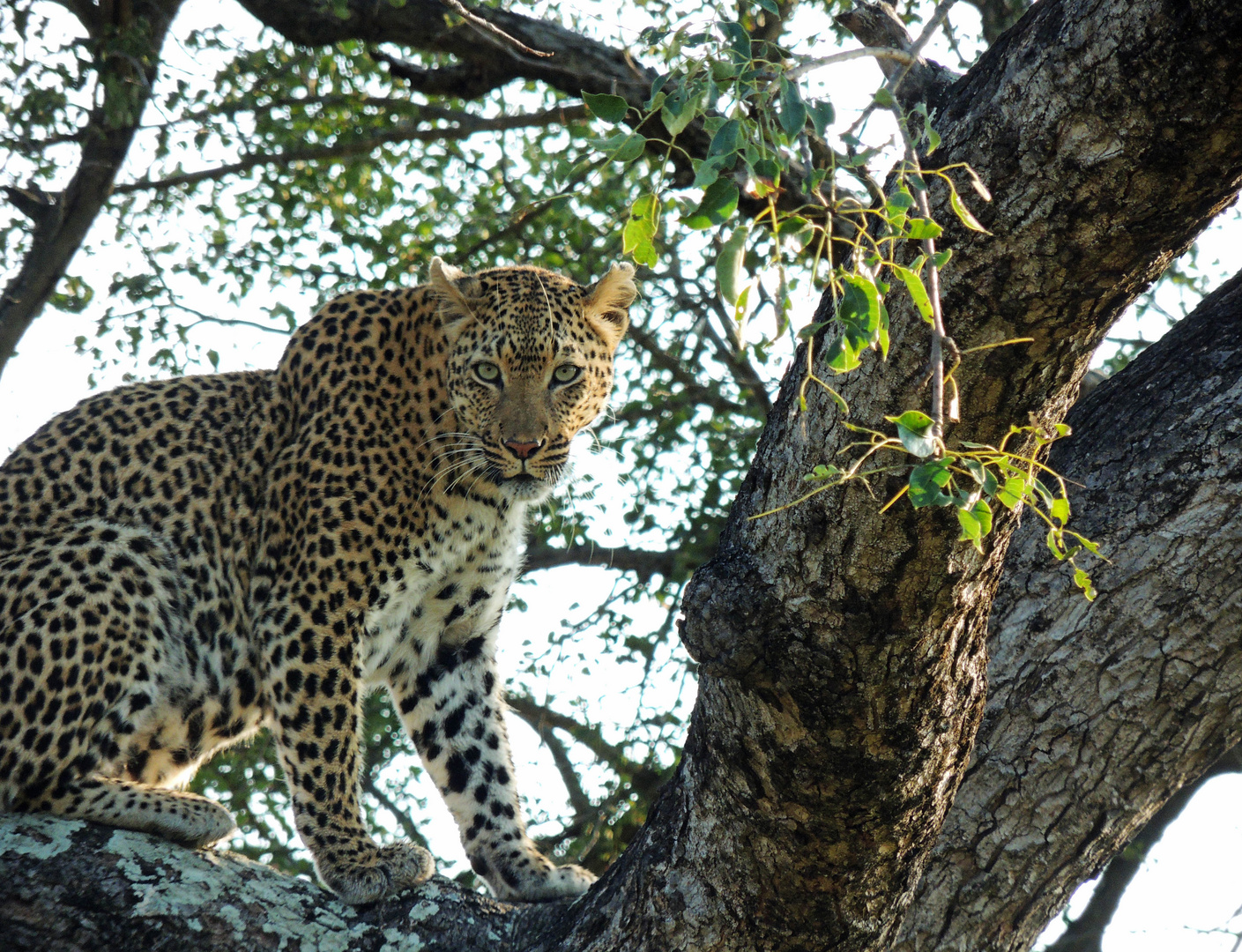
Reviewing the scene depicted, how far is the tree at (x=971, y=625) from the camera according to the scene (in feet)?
8.09

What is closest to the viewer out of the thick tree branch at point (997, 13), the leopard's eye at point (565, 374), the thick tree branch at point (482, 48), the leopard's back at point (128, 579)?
the leopard's back at point (128, 579)

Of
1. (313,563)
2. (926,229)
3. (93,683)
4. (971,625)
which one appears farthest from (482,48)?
(926,229)

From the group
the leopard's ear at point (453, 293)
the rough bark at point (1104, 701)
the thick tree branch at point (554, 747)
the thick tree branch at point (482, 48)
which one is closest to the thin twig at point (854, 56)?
the rough bark at point (1104, 701)

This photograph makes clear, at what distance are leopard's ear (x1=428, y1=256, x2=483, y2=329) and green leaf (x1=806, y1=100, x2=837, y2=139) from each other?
3.50 m

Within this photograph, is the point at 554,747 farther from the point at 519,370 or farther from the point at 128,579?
the point at 128,579

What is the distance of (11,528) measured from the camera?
494cm

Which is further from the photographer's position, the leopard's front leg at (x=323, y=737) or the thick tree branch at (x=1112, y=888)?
the thick tree branch at (x=1112, y=888)

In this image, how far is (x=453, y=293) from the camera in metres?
5.54

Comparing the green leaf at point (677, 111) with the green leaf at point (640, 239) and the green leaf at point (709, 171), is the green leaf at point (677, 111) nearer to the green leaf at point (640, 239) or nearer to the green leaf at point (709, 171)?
the green leaf at point (709, 171)

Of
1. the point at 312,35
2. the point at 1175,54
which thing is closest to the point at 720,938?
the point at 1175,54

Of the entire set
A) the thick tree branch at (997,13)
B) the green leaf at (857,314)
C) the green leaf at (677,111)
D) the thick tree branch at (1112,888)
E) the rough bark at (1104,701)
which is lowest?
the thick tree branch at (1112,888)

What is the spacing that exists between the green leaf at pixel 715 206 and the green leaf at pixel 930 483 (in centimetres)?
49

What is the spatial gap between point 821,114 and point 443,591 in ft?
11.7

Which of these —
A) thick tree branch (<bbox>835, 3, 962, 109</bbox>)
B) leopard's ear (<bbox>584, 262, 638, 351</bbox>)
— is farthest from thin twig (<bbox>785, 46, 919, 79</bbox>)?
leopard's ear (<bbox>584, 262, 638, 351</bbox>)
